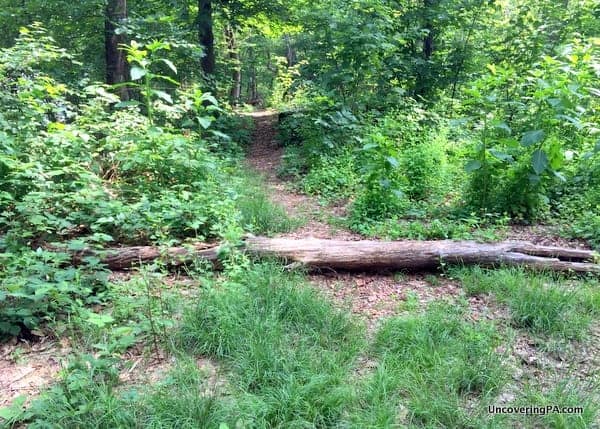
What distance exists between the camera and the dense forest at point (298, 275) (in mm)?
2338

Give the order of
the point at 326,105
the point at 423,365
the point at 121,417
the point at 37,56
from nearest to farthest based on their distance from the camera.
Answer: the point at 121,417
the point at 423,365
the point at 37,56
the point at 326,105

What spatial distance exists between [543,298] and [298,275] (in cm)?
196

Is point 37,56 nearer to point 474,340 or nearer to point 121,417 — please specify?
point 121,417

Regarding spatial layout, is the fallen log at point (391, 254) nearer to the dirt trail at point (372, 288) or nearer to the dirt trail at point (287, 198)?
the dirt trail at point (372, 288)

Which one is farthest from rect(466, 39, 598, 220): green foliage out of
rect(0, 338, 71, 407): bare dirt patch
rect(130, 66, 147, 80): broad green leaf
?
rect(0, 338, 71, 407): bare dirt patch

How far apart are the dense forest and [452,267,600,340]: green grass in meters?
0.02

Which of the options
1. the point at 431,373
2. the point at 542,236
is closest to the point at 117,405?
the point at 431,373

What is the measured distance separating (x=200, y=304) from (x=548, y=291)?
2.69 m

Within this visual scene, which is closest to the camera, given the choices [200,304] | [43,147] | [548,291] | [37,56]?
[200,304]

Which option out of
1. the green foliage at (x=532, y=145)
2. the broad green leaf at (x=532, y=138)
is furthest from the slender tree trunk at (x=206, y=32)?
the broad green leaf at (x=532, y=138)

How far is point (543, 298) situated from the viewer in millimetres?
3219

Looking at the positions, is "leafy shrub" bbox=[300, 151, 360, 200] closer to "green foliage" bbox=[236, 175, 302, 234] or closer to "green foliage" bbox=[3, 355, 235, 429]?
"green foliage" bbox=[236, 175, 302, 234]

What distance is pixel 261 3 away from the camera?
1145cm

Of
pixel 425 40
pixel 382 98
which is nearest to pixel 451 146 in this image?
pixel 382 98
